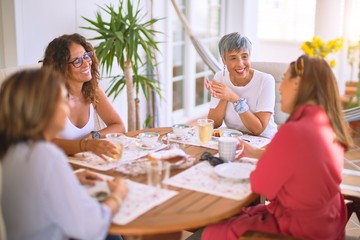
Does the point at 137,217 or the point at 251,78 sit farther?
the point at 251,78

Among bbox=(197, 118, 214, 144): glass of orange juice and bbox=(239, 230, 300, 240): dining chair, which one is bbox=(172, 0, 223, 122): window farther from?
bbox=(239, 230, 300, 240): dining chair

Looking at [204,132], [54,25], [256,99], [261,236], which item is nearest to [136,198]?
[261,236]

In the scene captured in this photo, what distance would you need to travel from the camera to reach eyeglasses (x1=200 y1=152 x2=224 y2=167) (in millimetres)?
1989

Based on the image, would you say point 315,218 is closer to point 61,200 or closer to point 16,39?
point 61,200

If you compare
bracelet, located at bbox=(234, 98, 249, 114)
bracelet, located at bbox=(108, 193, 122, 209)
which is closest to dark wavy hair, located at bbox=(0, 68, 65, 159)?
bracelet, located at bbox=(108, 193, 122, 209)

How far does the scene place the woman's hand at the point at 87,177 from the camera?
1.75 metres

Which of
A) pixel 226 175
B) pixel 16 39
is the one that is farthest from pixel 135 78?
pixel 226 175

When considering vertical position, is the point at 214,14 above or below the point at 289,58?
above

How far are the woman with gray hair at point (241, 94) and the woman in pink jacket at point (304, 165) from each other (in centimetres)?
72

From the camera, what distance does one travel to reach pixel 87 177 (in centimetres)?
179

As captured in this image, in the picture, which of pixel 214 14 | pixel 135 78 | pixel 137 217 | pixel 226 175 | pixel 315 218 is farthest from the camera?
pixel 214 14

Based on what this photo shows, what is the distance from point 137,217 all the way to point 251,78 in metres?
1.42

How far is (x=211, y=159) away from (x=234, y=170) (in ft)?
0.47

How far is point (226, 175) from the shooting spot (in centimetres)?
183
